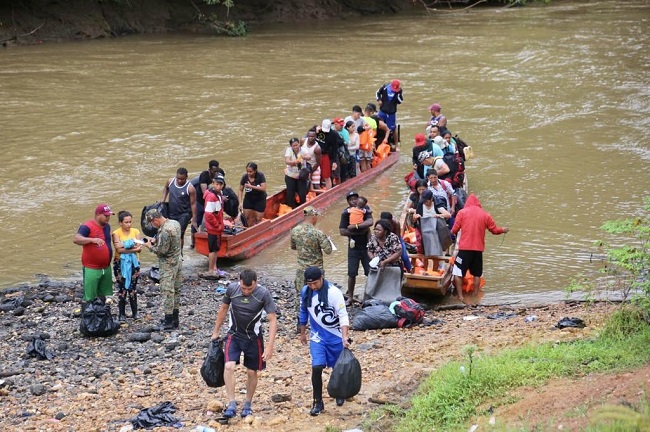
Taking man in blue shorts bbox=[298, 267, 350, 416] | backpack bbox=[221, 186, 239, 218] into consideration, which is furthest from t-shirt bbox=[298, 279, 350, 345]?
backpack bbox=[221, 186, 239, 218]

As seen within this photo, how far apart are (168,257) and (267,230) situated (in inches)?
172

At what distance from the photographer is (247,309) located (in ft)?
29.7

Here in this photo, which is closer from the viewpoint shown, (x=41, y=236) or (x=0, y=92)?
(x=41, y=236)

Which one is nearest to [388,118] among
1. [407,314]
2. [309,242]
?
[407,314]

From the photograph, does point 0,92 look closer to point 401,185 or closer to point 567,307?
point 401,185

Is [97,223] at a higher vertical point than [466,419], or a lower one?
higher

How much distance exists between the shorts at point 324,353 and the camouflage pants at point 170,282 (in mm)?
3463

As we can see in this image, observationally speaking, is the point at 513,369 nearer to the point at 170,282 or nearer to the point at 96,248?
the point at 170,282

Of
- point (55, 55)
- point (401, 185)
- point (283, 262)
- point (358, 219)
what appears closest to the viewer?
point (358, 219)

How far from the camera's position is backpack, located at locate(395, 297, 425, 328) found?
12414mm

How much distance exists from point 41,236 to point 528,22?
1194 inches

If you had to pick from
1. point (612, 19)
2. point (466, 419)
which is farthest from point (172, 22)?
point (466, 419)

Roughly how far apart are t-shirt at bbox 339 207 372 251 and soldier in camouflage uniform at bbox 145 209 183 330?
2.26m

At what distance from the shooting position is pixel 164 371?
10.9m
